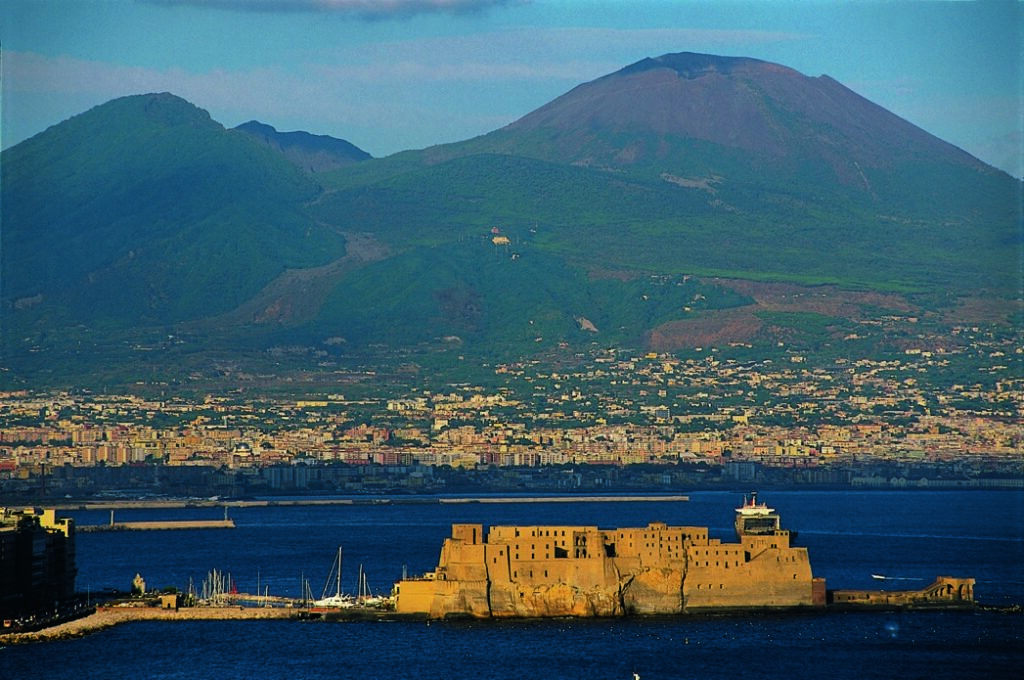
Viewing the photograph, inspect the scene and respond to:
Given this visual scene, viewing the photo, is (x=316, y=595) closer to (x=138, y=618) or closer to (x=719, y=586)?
(x=138, y=618)

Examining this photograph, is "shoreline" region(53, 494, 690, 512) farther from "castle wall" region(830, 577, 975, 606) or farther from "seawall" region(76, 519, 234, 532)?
"castle wall" region(830, 577, 975, 606)

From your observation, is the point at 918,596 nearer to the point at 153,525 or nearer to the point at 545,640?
the point at 545,640

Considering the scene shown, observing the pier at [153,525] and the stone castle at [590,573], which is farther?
the pier at [153,525]

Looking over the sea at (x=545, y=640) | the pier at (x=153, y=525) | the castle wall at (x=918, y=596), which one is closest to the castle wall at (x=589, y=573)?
the sea at (x=545, y=640)

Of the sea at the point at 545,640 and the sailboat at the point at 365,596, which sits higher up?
the sailboat at the point at 365,596

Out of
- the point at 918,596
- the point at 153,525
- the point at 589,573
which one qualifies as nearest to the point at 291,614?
the point at 589,573

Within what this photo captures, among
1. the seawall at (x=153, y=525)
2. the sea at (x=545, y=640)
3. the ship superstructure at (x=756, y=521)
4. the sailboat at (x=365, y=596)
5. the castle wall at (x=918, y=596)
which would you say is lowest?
the sea at (x=545, y=640)

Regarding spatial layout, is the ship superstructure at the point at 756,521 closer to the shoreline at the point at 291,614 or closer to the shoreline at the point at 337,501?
the shoreline at the point at 291,614

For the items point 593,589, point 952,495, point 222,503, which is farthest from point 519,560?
point 952,495

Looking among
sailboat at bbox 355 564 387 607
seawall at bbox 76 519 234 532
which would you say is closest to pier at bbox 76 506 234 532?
seawall at bbox 76 519 234 532
